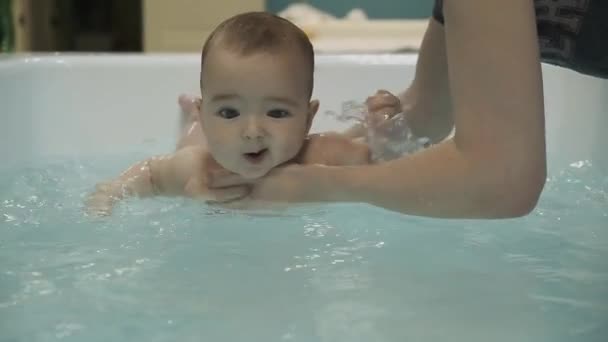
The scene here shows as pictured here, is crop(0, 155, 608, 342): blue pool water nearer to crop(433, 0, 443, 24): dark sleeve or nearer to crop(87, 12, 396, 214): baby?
crop(87, 12, 396, 214): baby

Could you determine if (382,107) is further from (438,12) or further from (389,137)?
(438,12)

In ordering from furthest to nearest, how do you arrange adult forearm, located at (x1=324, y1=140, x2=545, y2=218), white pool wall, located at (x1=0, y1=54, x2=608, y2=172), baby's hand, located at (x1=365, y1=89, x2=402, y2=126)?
white pool wall, located at (x1=0, y1=54, x2=608, y2=172)
baby's hand, located at (x1=365, y1=89, x2=402, y2=126)
adult forearm, located at (x1=324, y1=140, x2=545, y2=218)

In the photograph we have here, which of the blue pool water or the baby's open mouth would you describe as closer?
the blue pool water

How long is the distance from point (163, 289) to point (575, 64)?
1.75 feet

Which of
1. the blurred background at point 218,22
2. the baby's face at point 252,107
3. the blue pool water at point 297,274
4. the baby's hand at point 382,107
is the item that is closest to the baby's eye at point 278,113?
the baby's face at point 252,107

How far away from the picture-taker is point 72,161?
60.9 inches

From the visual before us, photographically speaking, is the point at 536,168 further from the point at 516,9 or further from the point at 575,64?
the point at 575,64

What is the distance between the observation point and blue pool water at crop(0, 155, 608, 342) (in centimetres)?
78

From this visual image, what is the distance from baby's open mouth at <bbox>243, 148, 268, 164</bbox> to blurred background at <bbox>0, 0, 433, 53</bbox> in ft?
3.88

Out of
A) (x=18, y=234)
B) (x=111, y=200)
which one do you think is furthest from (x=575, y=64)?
(x=18, y=234)

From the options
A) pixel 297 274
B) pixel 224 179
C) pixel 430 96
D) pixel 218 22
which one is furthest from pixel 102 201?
pixel 218 22

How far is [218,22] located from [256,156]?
173 cm

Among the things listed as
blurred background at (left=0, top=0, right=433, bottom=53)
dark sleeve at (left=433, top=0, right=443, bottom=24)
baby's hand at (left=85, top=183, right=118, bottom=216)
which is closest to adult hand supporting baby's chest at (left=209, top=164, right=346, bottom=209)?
baby's hand at (left=85, top=183, right=118, bottom=216)

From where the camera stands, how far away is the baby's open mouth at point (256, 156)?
0.93m
